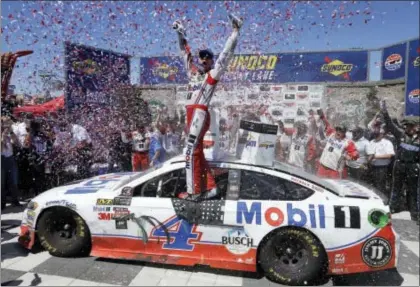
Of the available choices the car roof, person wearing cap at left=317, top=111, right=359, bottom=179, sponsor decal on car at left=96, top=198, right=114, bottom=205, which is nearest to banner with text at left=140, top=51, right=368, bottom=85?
person wearing cap at left=317, top=111, right=359, bottom=179

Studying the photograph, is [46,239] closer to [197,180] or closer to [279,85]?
[197,180]

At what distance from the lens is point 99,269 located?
380cm

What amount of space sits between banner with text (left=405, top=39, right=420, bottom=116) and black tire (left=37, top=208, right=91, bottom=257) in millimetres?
4647

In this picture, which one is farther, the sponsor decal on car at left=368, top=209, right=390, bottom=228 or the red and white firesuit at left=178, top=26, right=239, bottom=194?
the red and white firesuit at left=178, top=26, right=239, bottom=194

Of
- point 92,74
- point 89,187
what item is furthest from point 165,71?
point 89,187

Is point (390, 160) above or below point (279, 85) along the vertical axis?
below

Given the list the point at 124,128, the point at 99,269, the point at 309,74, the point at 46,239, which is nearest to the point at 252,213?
the point at 99,269

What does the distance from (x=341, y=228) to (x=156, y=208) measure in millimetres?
1902

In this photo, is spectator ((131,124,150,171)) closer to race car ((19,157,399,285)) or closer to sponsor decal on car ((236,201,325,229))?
race car ((19,157,399,285))

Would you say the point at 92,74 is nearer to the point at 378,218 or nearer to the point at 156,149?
the point at 156,149

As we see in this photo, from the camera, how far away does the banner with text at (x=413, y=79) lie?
474 cm

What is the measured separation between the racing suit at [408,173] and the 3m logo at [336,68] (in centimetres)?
379

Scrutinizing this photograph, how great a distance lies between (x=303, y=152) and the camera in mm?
Answer: 7000

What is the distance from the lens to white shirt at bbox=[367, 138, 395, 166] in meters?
6.60
